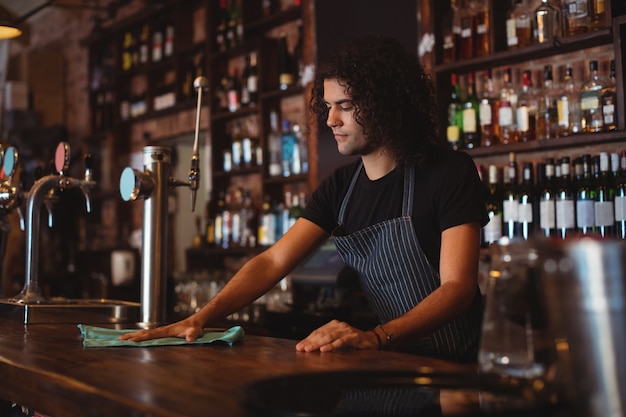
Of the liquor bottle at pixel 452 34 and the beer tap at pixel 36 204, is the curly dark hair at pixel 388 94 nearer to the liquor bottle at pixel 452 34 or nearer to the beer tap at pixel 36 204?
the beer tap at pixel 36 204

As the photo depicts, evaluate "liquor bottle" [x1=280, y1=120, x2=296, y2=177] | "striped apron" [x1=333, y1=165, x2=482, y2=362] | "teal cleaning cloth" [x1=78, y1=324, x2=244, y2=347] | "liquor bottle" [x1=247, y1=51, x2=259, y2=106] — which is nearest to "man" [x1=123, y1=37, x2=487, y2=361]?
"striped apron" [x1=333, y1=165, x2=482, y2=362]

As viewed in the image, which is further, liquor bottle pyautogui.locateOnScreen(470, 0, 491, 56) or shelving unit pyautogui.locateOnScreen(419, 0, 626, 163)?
liquor bottle pyautogui.locateOnScreen(470, 0, 491, 56)

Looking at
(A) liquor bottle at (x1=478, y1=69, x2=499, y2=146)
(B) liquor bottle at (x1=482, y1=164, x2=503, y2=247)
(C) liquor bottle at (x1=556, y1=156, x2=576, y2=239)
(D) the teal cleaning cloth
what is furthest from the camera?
(A) liquor bottle at (x1=478, y1=69, x2=499, y2=146)

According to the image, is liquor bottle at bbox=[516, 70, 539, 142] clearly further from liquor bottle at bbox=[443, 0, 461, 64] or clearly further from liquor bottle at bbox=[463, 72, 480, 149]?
liquor bottle at bbox=[443, 0, 461, 64]

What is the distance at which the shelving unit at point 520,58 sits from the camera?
2.99m

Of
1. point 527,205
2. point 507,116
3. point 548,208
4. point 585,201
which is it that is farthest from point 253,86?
point 585,201

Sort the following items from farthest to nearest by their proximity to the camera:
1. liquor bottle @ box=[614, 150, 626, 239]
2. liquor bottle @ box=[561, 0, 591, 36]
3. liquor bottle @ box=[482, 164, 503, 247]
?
1. liquor bottle @ box=[482, 164, 503, 247]
2. liquor bottle @ box=[561, 0, 591, 36]
3. liquor bottle @ box=[614, 150, 626, 239]

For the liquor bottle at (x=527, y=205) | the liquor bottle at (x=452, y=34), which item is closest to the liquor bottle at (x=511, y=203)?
the liquor bottle at (x=527, y=205)

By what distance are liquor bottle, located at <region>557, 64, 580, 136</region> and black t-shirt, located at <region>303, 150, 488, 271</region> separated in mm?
1331

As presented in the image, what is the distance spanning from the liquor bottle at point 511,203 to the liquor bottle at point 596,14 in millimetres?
625

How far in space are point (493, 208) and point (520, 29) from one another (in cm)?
80

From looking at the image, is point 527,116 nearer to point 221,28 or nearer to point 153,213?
point 153,213

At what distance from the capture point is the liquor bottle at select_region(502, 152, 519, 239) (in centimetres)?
329

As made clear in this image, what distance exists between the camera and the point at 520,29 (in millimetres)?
3400
